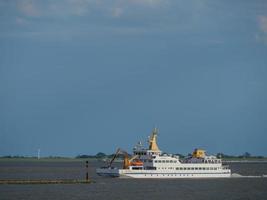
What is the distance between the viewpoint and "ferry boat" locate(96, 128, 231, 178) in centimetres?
11703

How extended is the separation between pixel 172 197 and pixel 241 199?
7692 millimetres

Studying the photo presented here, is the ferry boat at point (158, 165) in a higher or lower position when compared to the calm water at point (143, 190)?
higher

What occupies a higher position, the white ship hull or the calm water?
the white ship hull

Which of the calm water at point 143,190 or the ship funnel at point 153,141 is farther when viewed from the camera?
the ship funnel at point 153,141

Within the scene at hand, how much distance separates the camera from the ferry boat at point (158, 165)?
117m

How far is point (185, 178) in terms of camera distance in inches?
4769

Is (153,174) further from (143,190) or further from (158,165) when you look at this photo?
(143,190)

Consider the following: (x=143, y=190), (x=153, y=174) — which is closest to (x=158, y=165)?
(x=153, y=174)

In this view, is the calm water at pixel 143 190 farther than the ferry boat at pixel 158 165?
No

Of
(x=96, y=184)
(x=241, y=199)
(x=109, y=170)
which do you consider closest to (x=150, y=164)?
(x=109, y=170)

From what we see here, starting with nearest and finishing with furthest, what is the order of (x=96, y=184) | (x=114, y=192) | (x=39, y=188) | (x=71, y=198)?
(x=71, y=198)
(x=114, y=192)
(x=39, y=188)
(x=96, y=184)

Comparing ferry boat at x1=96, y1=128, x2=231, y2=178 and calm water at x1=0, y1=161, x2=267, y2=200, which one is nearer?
calm water at x1=0, y1=161, x2=267, y2=200

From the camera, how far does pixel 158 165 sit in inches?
4646

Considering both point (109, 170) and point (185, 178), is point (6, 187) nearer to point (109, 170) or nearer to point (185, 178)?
point (109, 170)
